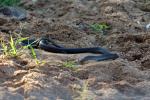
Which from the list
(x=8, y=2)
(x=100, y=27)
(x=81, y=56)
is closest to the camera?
(x=81, y=56)

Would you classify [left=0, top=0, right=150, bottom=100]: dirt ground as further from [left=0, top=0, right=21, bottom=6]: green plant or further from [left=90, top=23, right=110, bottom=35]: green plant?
[left=0, top=0, right=21, bottom=6]: green plant

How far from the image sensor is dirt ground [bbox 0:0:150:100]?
4340mm

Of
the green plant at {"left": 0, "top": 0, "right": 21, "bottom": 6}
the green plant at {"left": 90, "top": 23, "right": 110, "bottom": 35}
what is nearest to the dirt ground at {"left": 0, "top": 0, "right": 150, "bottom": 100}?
the green plant at {"left": 90, "top": 23, "right": 110, "bottom": 35}

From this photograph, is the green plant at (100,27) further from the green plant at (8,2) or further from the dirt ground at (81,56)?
the green plant at (8,2)

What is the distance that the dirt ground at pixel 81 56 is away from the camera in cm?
434

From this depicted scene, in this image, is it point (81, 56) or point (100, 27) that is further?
point (100, 27)

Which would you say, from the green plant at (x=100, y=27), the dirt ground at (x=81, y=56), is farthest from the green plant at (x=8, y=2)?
the green plant at (x=100, y=27)

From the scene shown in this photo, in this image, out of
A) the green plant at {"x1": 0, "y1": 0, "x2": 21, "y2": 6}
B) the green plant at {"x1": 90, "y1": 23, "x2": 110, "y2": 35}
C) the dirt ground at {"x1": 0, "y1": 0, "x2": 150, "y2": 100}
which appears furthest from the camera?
the green plant at {"x1": 0, "y1": 0, "x2": 21, "y2": 6}

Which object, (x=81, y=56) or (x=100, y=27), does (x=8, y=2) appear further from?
(x=81, y=56)

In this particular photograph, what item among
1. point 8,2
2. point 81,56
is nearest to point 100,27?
point 81,56

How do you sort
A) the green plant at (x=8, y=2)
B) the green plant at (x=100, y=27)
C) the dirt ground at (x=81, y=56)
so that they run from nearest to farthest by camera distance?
the dirt ground at (x=81, y=56), the green plant at (x=100, y=27), the green plant at (x=8, y=2)

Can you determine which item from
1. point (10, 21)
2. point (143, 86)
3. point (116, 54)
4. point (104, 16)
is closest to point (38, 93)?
point (143, 86)

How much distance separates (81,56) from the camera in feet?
18.4

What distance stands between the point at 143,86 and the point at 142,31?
2491 mm
